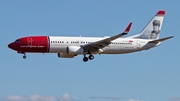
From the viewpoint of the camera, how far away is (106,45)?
97688 millimetres

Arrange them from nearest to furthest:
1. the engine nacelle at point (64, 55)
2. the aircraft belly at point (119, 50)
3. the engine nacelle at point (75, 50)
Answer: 1. the engine nacelle at point (75, 50)
2. the aircraft belly at point (119, 50)
3. the engine nacelle at point (64, 55)

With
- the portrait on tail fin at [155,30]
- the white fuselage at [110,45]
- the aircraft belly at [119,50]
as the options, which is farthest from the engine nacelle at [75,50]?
the portrait on tail fin at [155,30]

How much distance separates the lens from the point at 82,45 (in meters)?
Result: 97.1

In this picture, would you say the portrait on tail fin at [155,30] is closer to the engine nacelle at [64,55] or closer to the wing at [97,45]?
the wing at [97,45]

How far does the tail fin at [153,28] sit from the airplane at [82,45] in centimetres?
195

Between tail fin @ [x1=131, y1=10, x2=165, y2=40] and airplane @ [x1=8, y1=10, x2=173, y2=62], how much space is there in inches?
76.7

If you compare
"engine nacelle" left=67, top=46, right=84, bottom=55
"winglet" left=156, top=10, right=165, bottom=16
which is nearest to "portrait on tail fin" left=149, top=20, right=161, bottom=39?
"winglet" left=156, top=10, right=165, bottom=16

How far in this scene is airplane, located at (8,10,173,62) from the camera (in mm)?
94625

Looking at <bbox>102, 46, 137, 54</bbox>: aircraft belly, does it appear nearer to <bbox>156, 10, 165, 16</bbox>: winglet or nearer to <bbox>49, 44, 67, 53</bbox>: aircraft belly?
<bbox>49, 44, 67, 53</bbox>: aircraft belly

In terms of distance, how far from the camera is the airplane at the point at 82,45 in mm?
94625

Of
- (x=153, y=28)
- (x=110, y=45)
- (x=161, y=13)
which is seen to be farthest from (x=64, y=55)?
(x=161, y=13)

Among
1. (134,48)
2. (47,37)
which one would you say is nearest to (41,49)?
(47,37)

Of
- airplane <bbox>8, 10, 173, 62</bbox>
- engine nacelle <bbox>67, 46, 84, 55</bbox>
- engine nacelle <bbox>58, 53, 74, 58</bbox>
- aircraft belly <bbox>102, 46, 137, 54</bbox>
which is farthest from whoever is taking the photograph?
engine nacelle <bbox>58, 53, 74, 58</bbox>

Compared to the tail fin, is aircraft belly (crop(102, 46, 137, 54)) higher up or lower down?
lower down
